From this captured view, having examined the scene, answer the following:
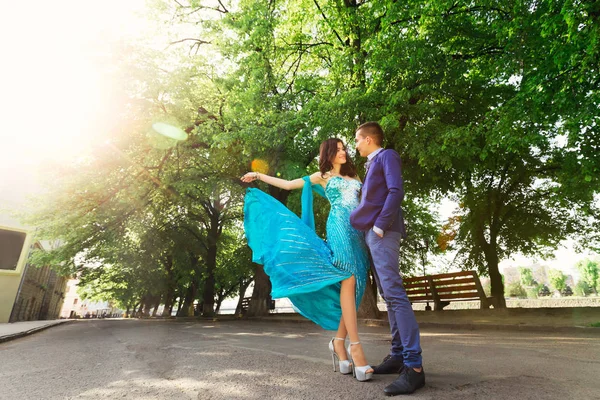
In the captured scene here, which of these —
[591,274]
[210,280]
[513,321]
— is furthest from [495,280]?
[591,274]

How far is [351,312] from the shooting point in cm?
323

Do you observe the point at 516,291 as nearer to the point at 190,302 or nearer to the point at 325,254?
the point at 190,302

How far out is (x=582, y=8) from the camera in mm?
5887

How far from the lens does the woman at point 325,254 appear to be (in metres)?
3.27

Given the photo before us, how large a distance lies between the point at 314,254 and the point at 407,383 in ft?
4.33

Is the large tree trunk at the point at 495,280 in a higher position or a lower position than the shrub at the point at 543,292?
lower

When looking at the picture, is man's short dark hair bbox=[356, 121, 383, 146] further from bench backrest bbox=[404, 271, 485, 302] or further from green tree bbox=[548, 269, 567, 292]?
green tree bbox=[548, 269, 567, 292]

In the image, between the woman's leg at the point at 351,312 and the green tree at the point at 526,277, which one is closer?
the woman's leg at the point at 351,312

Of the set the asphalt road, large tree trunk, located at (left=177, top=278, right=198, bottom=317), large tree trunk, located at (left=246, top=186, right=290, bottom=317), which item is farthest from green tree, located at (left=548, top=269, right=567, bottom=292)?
the asphalt road

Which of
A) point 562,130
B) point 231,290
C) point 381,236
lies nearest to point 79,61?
point 381,236

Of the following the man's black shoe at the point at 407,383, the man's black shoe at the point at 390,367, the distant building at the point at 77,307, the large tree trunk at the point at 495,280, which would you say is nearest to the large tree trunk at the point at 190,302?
the large tree trunk at the point at 495,280

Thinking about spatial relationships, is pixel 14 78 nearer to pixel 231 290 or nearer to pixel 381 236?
pixel 381 236

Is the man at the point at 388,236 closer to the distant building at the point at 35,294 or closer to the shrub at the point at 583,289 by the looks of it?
the distant building at the point at 35,294

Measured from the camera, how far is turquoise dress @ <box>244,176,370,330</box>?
10.8ft
